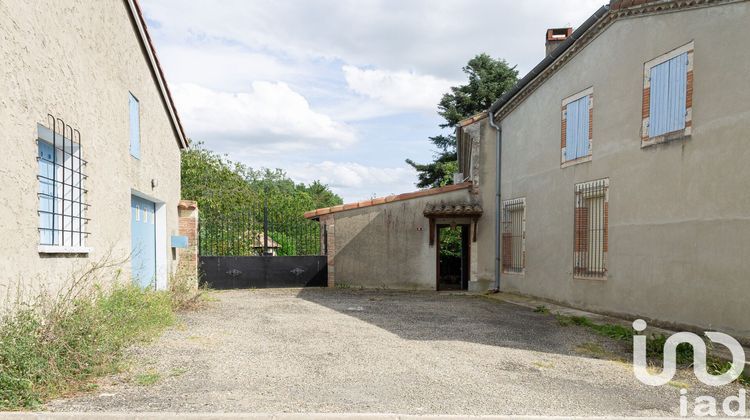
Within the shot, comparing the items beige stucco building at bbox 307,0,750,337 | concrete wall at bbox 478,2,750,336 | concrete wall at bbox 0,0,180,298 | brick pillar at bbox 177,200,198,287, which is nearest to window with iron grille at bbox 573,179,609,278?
beige stucco building at bbox 307,0,750,337

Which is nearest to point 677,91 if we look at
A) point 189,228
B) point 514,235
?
point 514,235

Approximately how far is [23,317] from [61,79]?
121 inches

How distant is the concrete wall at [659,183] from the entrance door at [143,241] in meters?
8.56

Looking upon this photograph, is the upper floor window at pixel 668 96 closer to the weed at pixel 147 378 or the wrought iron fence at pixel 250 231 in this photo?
the weed at pixel 147 378

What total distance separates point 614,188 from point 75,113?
29.5 ft

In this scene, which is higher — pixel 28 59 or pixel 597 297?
pixel 28 59

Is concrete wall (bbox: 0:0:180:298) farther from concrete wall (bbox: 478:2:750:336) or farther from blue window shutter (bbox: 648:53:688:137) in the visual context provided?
blue window shutter (bbox: 648:53:688:137)

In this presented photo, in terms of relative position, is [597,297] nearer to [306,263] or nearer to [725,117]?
[725,117]

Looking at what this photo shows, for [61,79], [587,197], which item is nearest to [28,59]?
[61,79]

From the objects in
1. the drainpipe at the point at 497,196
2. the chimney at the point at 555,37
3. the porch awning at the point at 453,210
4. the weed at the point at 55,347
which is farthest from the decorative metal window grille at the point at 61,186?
the chimney at the point at 555,37

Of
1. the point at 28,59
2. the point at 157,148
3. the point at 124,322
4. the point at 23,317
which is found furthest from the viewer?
the point at 157,148

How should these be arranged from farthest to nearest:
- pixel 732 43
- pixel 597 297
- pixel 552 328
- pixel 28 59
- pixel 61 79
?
1. pixel 597 297
2. pixel 552 328
3. pixel 732 43
4. pixel 61 79
5. pixel 28 59

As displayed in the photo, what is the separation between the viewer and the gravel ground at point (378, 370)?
4605mm

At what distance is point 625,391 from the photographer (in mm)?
5215
